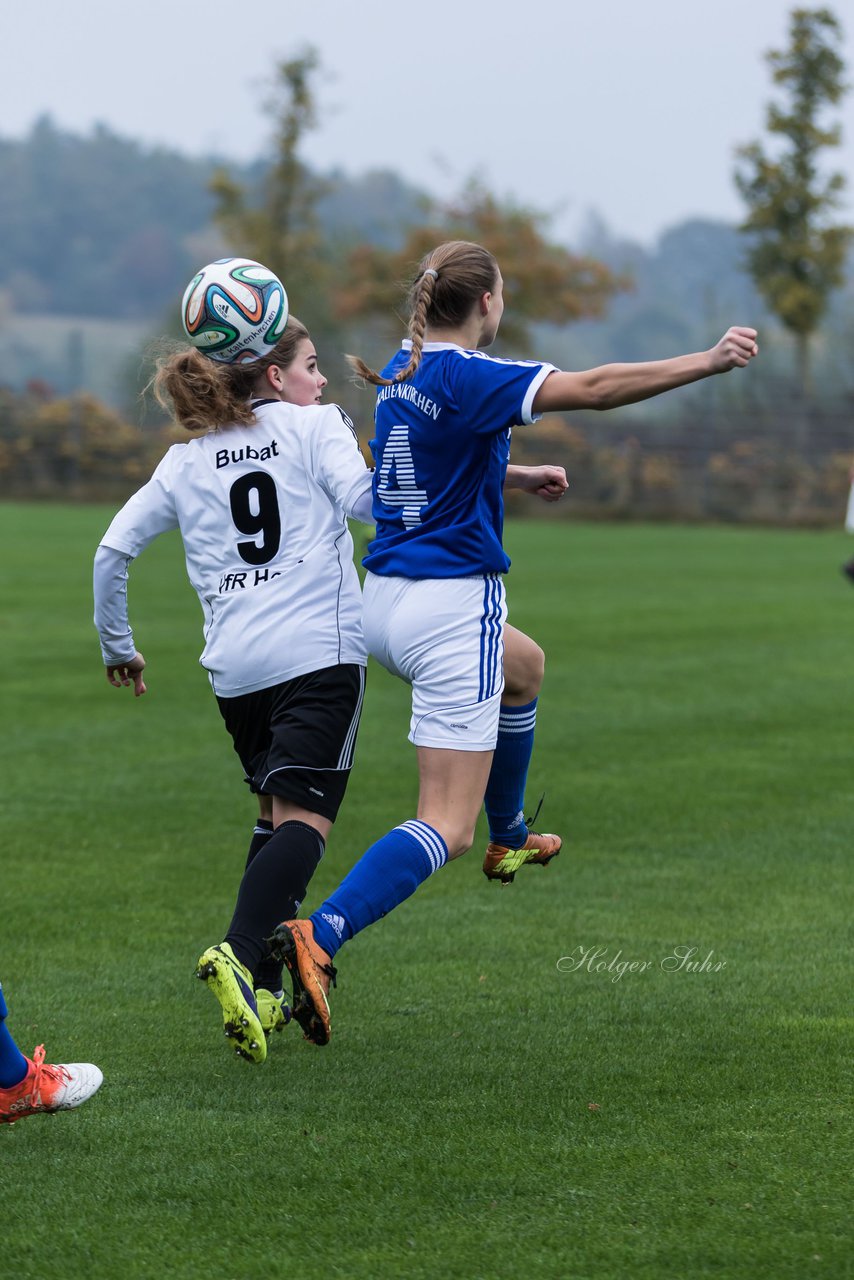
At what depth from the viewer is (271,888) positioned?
4.26m

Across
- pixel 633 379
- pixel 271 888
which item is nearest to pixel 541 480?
pixel 633 379

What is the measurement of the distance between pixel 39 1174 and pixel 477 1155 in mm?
925

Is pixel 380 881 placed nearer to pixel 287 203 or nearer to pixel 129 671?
pixel 129 671

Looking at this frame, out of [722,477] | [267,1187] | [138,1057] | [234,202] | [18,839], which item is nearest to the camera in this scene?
[267,1187]

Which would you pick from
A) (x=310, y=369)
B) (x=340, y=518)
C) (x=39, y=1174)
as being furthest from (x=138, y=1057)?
(x=310, y=369)

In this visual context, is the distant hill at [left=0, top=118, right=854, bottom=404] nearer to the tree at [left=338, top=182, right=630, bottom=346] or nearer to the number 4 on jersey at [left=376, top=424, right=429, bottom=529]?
the tree at [left=338, top=182, right=630, bottom=346]

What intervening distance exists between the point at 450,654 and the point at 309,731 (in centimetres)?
43

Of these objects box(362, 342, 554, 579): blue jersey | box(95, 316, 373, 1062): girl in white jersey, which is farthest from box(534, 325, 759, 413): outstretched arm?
box(95, 316, 373, 1062): girl in white jersey

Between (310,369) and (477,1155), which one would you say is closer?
(477,1155)

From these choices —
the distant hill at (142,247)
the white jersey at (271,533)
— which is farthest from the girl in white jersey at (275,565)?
the distant hill at (142,247)

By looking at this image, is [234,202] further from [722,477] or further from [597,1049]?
[597,1049]

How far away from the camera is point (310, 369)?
4.71 meters

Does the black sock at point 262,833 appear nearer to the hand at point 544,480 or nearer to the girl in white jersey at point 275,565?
the girl in white jersey at point 275,565

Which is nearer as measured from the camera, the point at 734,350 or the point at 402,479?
the point at 734,350
